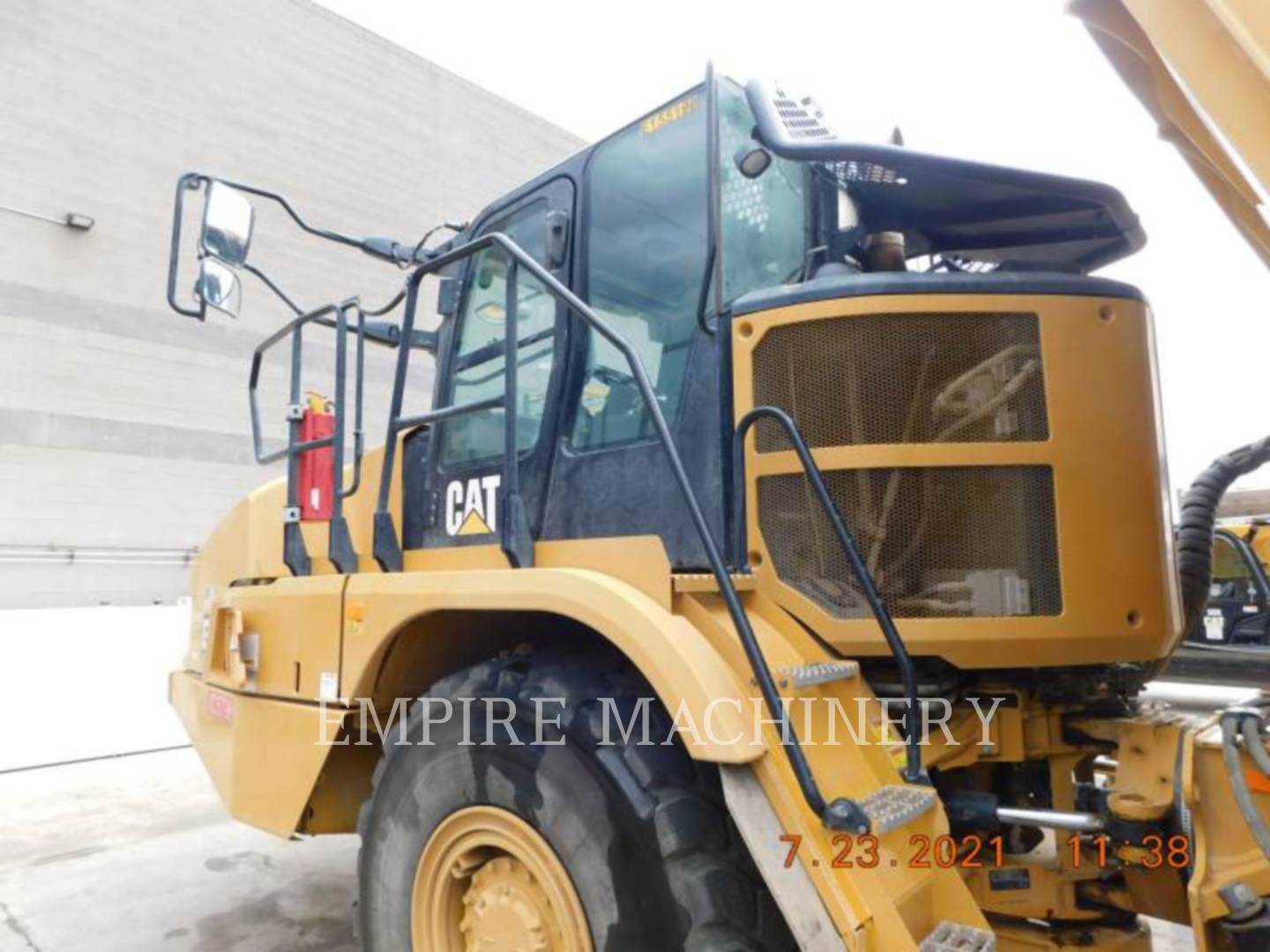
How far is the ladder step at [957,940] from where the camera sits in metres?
1.68

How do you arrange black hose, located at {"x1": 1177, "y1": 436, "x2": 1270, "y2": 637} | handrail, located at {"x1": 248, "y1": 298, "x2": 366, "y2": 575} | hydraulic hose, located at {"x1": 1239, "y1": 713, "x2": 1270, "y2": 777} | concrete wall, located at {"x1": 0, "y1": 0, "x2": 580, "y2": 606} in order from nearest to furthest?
hydraulic hose, located at {"x1": 1239, "y1": 713, "x2": 1270, "y2": 777}
black hose, located at {"x1": 1177, "y1": 436, "x2": 1270, "y2": 637}
handrail, located at {"x1": 248, "y1": 298, "x2": 366, "y2": 575}
concrete wall, located at {"x1": 0, "y1": 0, "x2": 580, "y2": 606}

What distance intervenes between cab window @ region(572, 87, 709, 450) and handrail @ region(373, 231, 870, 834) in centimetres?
10

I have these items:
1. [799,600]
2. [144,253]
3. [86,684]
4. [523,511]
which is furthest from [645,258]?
[144,253]

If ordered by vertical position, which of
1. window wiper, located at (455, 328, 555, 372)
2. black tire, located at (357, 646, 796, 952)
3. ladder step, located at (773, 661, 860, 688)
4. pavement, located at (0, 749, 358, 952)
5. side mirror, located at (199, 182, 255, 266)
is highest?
side mirror, located at (199, 182, 255, 266)

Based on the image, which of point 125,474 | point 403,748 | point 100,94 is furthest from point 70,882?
point 100,94

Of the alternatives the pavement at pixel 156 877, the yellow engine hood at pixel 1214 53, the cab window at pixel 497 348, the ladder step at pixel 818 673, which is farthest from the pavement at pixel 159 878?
the yellow engine hood at pixel 1214 53

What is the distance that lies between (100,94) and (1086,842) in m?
17.8

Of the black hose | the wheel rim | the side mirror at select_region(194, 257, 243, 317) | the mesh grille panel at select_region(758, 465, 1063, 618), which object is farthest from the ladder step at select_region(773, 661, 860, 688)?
the side mirror at select_region(194, 257, 243, 317)

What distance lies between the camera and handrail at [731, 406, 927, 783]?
6.62ft

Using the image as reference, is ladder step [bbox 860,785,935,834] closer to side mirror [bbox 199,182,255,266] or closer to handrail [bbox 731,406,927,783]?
handrail [bbox 731,406,927,783]

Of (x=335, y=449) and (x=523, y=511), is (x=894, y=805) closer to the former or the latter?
(x=523, y=511)

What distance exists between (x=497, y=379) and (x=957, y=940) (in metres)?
2.12

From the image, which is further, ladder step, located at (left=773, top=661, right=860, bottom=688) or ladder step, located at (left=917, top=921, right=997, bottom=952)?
ladder step, located at (left=773, top=661, right=860, bottom=688)

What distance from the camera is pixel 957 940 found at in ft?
5.69
